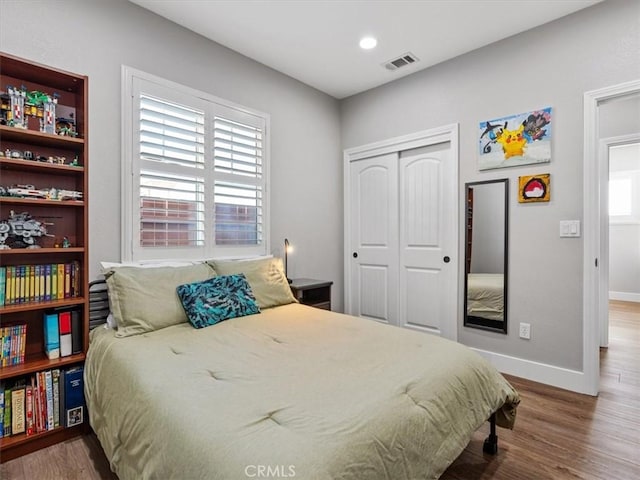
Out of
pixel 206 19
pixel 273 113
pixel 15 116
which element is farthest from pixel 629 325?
pixel 15 116

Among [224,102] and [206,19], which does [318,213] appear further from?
[206,19]

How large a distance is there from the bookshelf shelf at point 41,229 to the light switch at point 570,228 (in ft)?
11.2

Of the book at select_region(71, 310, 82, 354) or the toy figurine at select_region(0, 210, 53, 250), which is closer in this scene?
the toy figurine at select_region(0, 210, 53, 250)

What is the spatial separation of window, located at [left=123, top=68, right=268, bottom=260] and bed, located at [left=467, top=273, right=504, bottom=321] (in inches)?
80.2

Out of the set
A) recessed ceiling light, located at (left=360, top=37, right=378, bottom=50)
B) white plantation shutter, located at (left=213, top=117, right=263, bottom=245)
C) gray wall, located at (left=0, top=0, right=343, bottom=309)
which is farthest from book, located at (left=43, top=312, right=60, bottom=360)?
recessed ceiling light, located at (left=360, top=37, right=378, bottom=50)

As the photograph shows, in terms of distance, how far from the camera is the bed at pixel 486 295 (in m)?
2.94

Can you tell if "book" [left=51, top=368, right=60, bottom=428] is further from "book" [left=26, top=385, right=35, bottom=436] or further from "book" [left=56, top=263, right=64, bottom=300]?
"book" [left=56, top=263, right=64, bottom=300]

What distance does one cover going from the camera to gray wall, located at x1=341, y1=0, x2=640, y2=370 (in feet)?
8.04

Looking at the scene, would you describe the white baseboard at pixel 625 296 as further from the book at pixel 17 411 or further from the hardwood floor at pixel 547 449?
the book at pixel 17 411

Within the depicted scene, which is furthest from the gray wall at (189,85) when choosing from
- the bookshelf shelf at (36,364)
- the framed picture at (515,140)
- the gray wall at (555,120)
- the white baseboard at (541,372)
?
the white baseboard at (541,372)

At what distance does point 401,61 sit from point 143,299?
121 inches

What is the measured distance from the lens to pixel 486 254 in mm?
3016

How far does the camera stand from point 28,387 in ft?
5.98

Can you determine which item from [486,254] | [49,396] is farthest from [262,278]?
[486,254]
